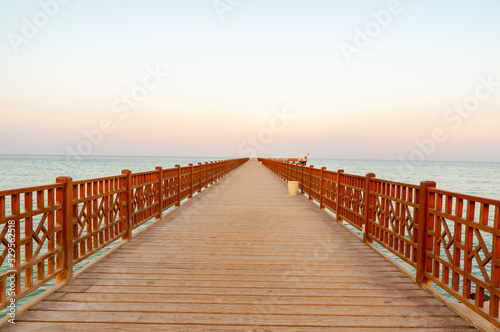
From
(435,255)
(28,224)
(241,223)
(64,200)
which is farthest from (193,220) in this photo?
(435,255)

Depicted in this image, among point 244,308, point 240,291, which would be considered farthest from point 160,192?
point 244,308

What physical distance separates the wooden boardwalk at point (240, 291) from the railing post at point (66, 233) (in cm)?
25

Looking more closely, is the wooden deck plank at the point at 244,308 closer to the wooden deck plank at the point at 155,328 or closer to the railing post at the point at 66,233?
the wooden deck plank at the point at 155,328

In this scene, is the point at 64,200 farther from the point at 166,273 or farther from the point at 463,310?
the point at 463,310

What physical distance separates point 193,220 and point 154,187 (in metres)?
1.38

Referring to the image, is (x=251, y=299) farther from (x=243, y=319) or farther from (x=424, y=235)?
(x=424, y=235)

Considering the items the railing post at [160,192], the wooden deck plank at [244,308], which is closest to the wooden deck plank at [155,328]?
the wooden deck plank at [244,308]

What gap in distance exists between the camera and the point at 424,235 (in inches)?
185

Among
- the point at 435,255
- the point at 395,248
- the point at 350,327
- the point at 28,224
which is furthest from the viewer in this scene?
the point at 395,248

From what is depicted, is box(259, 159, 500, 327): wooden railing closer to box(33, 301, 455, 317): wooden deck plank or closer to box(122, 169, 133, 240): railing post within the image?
box(33, 301, 455, 317): wooden deck plank

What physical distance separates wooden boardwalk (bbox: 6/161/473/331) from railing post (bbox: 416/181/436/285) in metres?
0.23

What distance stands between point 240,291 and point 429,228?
2.72 m

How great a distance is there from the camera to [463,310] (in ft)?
12.8

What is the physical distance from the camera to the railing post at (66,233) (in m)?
4.59
